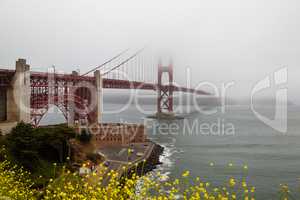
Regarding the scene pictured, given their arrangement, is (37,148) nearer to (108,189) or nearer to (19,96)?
(19,96)

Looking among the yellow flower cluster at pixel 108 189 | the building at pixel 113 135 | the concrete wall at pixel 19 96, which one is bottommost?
the building at pixel 113 135

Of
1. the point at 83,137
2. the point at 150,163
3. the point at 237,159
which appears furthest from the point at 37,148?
the point at 237,159

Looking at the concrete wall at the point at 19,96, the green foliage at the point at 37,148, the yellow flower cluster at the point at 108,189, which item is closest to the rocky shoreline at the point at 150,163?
the green foliage at the point at 37,148

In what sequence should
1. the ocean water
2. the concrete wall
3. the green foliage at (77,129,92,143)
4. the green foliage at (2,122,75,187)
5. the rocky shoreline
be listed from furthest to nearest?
the green foliage at (77,129,92,143)
the rocky shoreline
the ocean water
the concrete wall
the green foliage at (2,122,75,187)

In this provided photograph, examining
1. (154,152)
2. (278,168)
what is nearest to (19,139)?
(154,152)

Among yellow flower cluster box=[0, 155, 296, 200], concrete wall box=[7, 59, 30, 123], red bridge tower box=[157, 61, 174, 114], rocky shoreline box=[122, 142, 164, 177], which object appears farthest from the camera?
red bridge tower box=[157, 61, 174, 114]

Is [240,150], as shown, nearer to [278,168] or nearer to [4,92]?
[278,168]

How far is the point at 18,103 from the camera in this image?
20.8 m

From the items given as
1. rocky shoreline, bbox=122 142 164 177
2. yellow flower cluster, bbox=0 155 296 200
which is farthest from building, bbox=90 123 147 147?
yellow flower cluster, bbox=0 155 296 200

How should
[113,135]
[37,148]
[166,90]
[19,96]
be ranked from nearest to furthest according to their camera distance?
1. [37,148]
2. [19,96]
3. [113,135]
4. [166,90]

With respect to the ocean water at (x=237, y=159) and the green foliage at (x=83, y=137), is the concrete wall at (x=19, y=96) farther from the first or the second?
the ocean water at (x=237, y=159)

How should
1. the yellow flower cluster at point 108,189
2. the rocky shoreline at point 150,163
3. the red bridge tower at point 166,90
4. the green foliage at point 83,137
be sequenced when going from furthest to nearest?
the red bridge tower at point 166,90 < the green foliage at point 83,137 < the rocky shoreline at point 150,163 < the yellow flower cluster at point 108,189

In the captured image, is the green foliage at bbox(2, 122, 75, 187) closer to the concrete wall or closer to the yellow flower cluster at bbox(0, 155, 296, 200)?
the concrete wall

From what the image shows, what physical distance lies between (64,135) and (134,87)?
85.8 ft
